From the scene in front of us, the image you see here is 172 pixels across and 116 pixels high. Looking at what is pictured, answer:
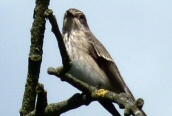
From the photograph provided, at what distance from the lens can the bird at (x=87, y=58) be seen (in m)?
7.45

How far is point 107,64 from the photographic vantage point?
814 centimetres

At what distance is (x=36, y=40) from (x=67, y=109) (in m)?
0.66

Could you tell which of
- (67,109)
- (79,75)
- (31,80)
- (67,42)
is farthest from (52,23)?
(67,42)

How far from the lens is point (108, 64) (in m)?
8.13

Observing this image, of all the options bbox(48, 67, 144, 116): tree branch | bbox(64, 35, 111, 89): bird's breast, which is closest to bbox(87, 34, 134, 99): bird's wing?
bbox(64, 35, 111, 89): bird's breast

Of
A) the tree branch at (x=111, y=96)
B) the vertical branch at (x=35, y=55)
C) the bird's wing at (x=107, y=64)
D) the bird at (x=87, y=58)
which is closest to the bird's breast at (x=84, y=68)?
the bird at (x=87, y=58)

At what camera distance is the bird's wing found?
24.7ft

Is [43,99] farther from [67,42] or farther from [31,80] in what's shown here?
[67,42]

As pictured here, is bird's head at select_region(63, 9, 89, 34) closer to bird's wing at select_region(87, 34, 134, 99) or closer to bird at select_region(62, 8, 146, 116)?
bird at select_region(62, 8, 146, 116)

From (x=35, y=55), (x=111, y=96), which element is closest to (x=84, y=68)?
(x=35, y=55)

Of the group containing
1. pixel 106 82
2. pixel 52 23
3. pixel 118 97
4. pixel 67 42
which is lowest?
pixel 118 97

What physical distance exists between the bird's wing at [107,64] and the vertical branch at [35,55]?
3.76 m

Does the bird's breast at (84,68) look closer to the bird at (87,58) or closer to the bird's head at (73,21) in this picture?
the bird at (87,58)

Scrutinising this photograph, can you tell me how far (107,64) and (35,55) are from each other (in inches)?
180
